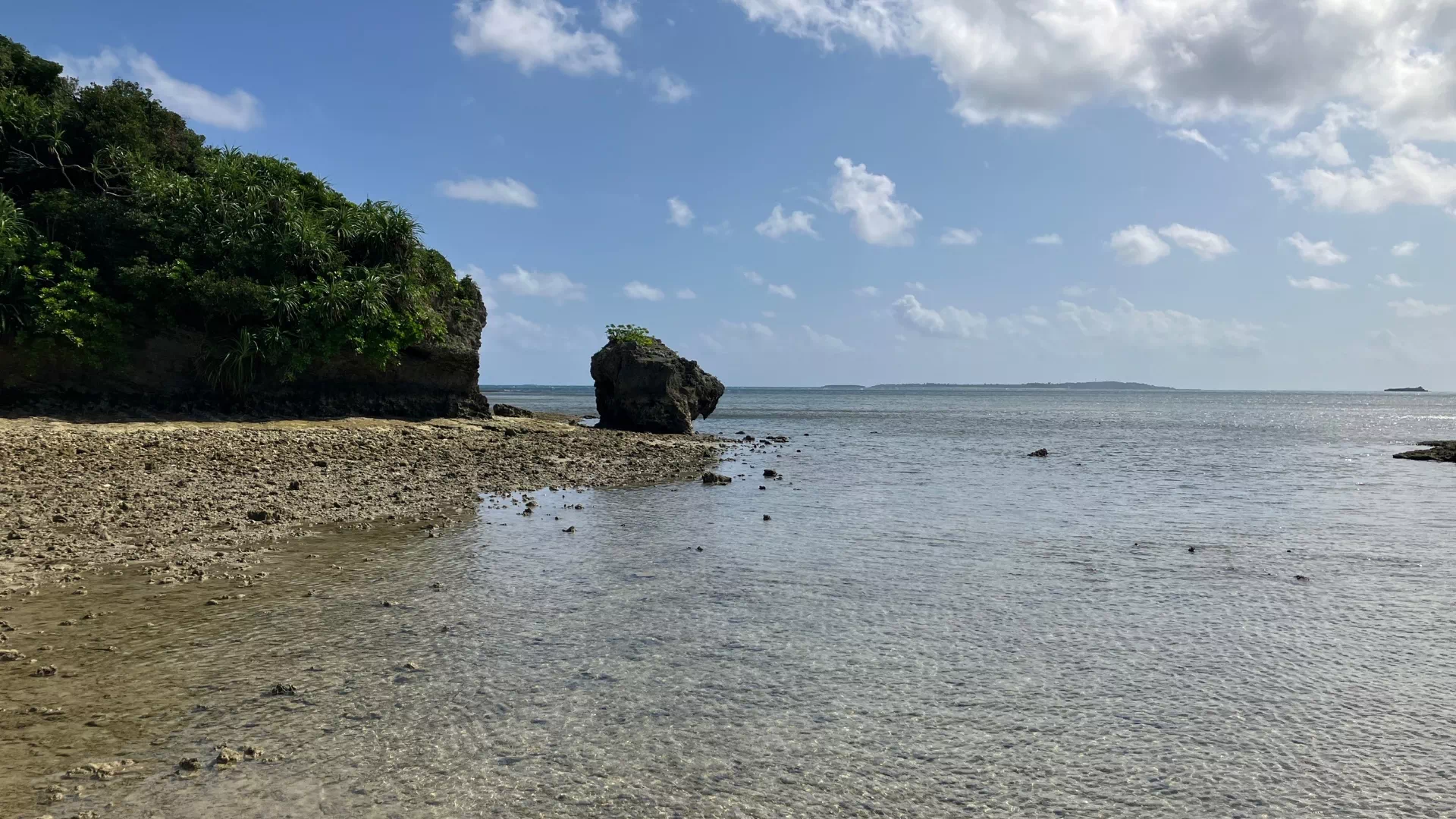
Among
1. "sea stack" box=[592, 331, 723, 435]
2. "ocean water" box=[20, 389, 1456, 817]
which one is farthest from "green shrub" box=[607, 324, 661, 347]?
"ocean water" box=[20, 389, 1456, 817]

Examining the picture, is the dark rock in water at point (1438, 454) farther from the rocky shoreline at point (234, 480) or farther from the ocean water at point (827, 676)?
the rocky shoreline at point (234, 480)

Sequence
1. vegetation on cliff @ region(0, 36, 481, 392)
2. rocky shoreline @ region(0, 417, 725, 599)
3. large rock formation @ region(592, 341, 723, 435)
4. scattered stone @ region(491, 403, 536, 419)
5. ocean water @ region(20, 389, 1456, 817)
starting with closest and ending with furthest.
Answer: ocean water @ region(20, 389, 1456, 817)
rocky shoreline @ region(0, 417, 725, 599)
vegetation on cliff @ region(0, 36, 481, 392)
large rock formation @ region(592, 341, 723, 435)
scattered stone @ region(491, 403, 536, 419)

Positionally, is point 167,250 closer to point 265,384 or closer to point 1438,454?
point 265,384

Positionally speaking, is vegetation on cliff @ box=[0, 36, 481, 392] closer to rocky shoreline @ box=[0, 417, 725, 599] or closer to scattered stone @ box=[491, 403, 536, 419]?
rocky shoreline @ box=[0, 417, 725, 599]

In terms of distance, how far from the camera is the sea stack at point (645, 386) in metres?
44.7

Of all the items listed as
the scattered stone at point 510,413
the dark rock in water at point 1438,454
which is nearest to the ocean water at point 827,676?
the dark rock in water at point 1438,454

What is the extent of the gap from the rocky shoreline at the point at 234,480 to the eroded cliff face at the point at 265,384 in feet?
7.66

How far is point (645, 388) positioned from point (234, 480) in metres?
→ 26.5

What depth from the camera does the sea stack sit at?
4472 cm

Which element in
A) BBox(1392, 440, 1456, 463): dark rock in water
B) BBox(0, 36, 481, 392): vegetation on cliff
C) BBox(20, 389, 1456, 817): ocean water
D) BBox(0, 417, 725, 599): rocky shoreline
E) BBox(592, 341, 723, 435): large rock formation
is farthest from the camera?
BBox(592, 341, 723, 435): large rock formation

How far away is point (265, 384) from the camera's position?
34.2 m

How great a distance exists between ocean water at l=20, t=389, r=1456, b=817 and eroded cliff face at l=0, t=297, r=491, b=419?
22.0m

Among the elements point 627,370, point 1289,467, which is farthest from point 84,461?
point 1289,467

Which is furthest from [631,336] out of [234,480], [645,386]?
[234,480]
